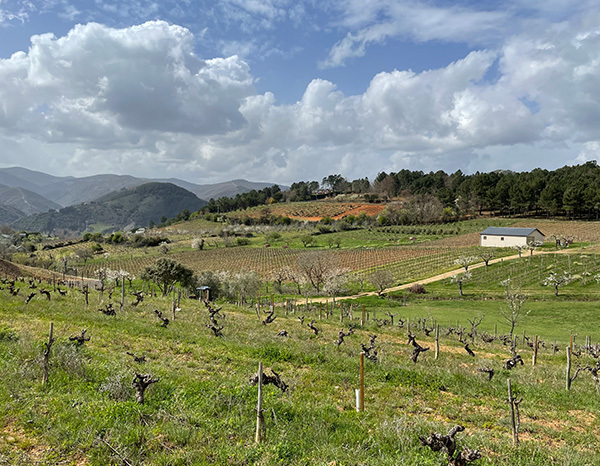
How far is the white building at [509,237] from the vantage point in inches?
3063

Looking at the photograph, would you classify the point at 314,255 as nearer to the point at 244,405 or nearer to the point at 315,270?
the point at 315,270

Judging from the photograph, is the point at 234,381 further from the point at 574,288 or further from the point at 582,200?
the point at 582,200

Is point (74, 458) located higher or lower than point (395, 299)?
higher

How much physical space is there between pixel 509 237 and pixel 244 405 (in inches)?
3329

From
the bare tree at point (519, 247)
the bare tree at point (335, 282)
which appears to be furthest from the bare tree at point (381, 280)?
the bare tree at point (519, 247)

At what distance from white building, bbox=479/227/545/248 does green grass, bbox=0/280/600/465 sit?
6944 cm

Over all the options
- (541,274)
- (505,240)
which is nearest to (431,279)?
(541,274)

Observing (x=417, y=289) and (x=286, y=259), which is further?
(x=286, y=259)

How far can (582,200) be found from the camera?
103 m

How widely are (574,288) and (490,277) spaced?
432 inches

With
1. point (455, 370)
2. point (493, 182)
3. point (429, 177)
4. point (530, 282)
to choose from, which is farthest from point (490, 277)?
point (429, 177)

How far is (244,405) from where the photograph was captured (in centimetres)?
874

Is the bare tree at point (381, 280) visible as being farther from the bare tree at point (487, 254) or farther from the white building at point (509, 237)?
the white building at point (509, 237)

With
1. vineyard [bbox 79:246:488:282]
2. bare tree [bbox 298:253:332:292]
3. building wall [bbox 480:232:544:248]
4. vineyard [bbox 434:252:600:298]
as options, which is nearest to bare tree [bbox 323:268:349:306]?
bare tree [bbox 298:253:332:292]
